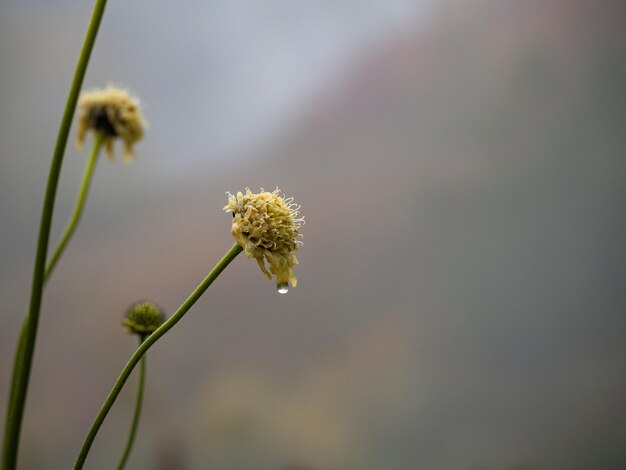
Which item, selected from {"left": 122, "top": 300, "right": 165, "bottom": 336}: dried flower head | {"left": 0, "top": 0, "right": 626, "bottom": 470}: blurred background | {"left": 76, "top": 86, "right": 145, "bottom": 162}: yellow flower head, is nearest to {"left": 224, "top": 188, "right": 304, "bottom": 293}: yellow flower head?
{"left": 122, "top": 300, "right": 165, "bottom": 336}: dried flower head

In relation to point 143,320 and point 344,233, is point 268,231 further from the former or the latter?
point 344,233

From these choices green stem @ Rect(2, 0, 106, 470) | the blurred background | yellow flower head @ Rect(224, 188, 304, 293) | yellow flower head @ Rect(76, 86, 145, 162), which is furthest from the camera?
the blurred background

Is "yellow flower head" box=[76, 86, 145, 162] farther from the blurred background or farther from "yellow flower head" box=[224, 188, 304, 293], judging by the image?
the blurred background

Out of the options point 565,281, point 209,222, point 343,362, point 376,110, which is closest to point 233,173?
point 209,222

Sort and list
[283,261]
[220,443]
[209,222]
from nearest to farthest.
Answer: [283,261], [220,443], [209,222]

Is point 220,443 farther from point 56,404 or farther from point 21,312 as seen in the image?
point 21,312

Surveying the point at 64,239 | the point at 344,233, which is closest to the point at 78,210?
the point at 64,239

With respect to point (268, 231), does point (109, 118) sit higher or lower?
higher
